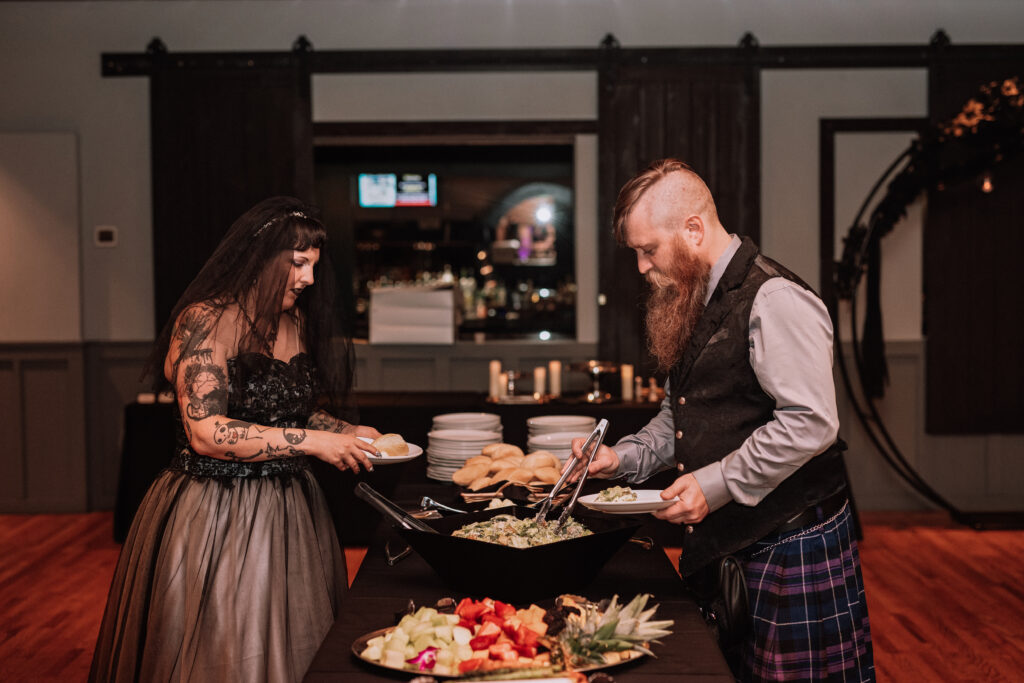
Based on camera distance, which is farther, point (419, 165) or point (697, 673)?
point (419, 165)

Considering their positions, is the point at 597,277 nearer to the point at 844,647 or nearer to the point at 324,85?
the point at 324,85

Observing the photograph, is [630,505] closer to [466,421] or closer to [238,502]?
[238,502]

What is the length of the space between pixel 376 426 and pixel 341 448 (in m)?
2.56

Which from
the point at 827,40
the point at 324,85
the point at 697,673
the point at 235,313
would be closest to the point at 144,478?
the point at 324,85

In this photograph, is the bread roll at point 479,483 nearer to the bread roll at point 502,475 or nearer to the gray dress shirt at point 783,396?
the bread roll at point 502,475

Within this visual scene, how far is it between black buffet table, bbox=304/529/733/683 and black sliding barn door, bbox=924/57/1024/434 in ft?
15.0

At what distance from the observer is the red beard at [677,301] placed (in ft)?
6.67

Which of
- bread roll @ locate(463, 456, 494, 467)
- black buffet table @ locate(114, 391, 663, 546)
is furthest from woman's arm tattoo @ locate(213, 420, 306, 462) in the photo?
black buffet table @ locate(114, 391, 663, 546)

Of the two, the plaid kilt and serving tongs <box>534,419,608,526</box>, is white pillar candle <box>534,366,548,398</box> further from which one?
the plaid kilt

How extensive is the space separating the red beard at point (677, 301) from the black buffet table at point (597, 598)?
46 centimetres

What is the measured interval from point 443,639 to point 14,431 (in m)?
5.53

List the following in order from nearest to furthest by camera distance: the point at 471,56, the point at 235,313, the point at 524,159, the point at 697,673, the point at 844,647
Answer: the point at 697,673, the point at 844,647, the point at 235,313, the point at 471,56, the point at 524,159

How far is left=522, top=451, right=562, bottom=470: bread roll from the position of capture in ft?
8.50

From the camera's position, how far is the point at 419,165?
7.75 metres
